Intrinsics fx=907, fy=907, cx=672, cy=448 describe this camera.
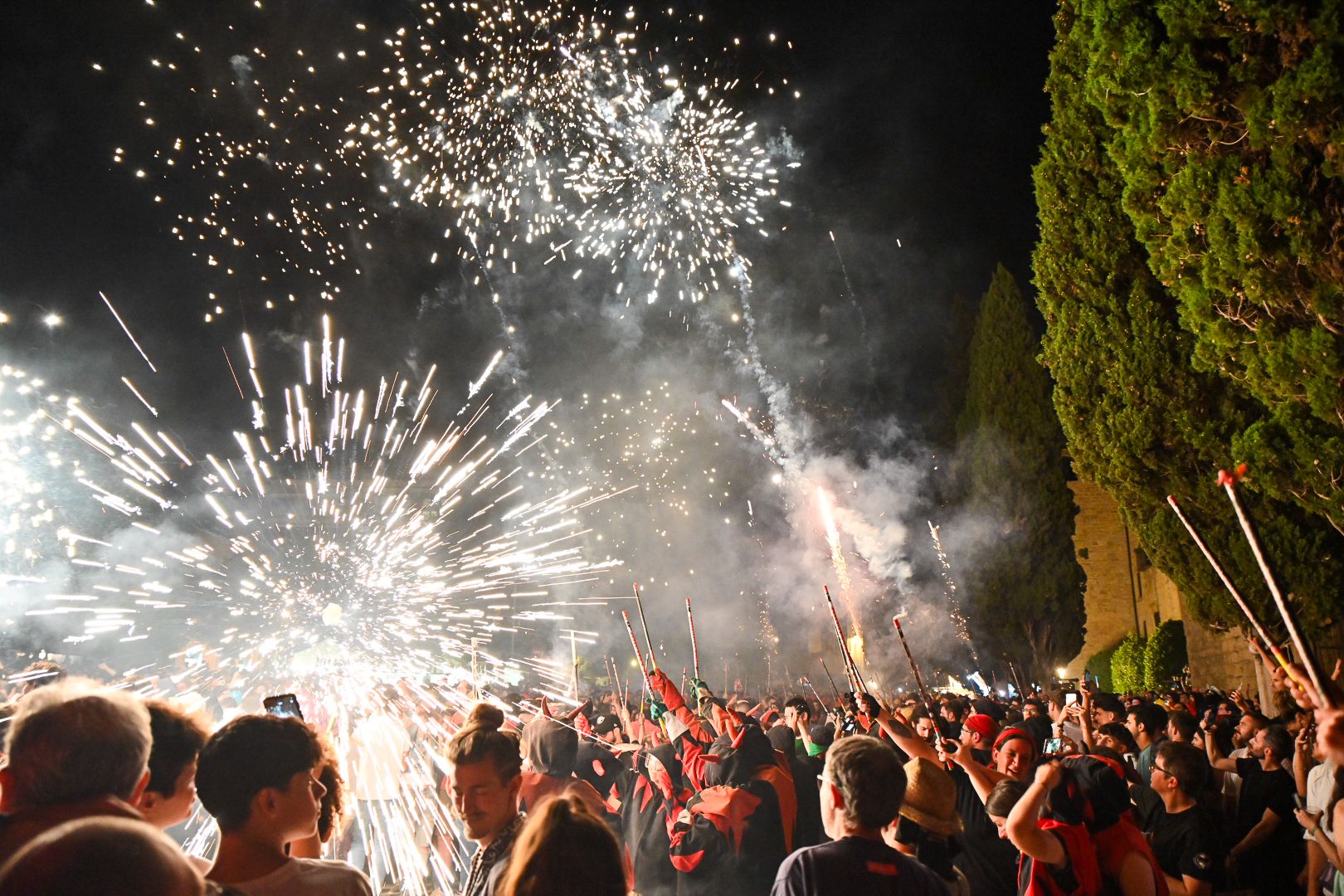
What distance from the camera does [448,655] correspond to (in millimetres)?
39875

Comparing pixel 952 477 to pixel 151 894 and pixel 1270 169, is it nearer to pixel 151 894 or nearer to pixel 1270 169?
pixel 1270 169

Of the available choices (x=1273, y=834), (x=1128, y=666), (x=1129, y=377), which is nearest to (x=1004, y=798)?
(x=1273, y=834)

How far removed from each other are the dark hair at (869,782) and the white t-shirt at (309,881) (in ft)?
5.24

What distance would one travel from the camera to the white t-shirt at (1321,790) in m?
5.09

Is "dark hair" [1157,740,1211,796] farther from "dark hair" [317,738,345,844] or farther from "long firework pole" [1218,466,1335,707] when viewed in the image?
"dark hair" [317,738,345,844]

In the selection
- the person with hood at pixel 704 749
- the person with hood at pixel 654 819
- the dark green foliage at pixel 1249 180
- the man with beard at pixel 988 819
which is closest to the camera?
the man with beard at pixel 988 819

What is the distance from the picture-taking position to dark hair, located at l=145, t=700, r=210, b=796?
10.9 feet

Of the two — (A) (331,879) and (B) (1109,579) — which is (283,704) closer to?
(A) (331,879)

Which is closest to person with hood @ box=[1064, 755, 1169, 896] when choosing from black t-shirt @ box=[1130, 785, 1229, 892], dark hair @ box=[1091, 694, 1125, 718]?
black t-shirt @ box=[1130, 785, 1229, 892]

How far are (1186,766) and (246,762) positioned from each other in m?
4.79

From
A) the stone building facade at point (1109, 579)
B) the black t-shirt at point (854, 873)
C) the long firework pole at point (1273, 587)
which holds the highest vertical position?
the stone building facade at point (1109, 579)

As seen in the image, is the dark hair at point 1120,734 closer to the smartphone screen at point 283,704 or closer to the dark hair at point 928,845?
the dark hair at point 928,845

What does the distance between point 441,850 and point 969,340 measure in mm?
Result: 31964

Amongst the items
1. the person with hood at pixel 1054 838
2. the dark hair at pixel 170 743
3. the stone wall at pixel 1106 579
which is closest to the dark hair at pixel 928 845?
the person with hood at pixel 1054 838
